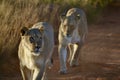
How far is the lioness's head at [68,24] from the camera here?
877 cm

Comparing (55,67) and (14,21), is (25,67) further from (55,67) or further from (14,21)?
(14,21)

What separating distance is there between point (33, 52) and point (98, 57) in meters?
3.87

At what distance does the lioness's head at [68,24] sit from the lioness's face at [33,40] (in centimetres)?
196

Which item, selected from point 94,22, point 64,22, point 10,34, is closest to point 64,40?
point 64,22

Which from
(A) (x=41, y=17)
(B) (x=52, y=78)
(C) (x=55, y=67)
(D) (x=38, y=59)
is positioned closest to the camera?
(D) (x=38, y=59)

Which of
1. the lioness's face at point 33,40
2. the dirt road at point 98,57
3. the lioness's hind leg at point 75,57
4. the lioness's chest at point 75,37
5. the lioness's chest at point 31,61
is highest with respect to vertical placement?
the lioness's face at point 33,40

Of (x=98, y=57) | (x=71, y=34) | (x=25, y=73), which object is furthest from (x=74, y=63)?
(x=25, y=73)

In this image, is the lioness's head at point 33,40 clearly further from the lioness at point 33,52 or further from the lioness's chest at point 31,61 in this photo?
the lioness's chest at point 31,61

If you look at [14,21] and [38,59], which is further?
[14,21]

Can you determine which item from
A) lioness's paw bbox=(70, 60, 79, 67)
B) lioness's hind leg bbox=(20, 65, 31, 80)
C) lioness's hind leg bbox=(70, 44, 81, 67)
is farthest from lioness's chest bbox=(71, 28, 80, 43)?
lioness's hind leg bbox=(20, 65, 31, 80)

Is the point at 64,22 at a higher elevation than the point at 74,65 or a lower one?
higher

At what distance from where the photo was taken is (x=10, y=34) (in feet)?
31.5

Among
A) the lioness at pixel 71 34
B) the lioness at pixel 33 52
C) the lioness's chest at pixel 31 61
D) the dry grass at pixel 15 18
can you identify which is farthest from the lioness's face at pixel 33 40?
the dry grass at pixel 15 18

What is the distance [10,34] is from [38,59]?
103 inches
